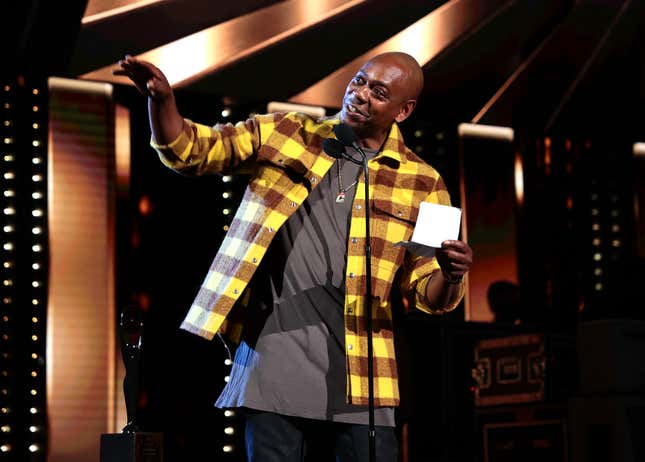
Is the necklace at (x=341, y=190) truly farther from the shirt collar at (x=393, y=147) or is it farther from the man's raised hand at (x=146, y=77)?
the man's raised hand at (x=146, y=77)

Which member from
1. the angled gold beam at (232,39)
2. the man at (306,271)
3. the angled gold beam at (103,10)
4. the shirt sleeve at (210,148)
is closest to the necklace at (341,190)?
the man at (306,271)

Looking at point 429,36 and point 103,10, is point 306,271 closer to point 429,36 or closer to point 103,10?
point 103,10

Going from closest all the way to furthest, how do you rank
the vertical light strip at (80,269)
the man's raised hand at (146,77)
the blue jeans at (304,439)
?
the man's raised hand at (146,77) → the blue jeans at (304,439) → the vertical light strip at (80,269)

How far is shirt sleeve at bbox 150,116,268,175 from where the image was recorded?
2.38m

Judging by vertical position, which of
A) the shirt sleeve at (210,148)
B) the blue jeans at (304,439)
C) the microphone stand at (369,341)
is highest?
the shirt sleeve at (210,148)

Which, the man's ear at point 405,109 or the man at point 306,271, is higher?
the man's ear at point 405,109

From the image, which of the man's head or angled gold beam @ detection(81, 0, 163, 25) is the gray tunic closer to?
the man's head

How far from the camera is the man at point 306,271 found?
2.37 meters

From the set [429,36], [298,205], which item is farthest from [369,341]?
[429,36]

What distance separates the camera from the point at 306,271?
242 cm

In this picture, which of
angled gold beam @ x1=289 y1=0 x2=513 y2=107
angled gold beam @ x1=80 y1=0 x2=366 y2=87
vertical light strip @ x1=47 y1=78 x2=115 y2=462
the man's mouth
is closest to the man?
the man's mouth

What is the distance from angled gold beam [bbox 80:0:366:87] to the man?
104 inches

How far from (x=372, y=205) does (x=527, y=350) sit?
265 cm

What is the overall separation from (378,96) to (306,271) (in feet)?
1.56
